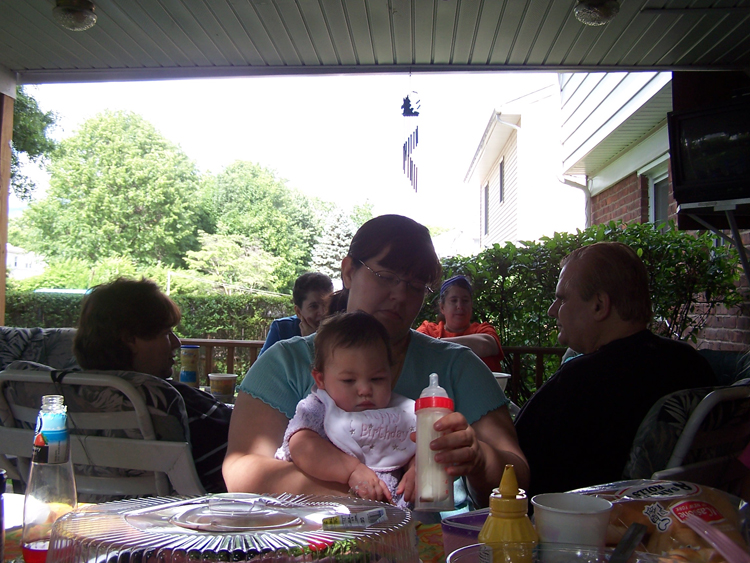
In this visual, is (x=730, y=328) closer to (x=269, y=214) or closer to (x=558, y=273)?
(x=558, y=273)

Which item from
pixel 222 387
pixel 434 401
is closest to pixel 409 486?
pixel 434 401

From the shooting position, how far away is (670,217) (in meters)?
5.47

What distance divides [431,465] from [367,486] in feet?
0.96

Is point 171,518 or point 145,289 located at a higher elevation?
point 145,289

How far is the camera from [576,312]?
213 cm

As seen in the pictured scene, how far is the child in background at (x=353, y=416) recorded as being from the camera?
1320 mm

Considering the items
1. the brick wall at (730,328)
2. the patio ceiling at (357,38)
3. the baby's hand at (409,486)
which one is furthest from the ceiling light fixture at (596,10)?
the baby's hand at (409,486)

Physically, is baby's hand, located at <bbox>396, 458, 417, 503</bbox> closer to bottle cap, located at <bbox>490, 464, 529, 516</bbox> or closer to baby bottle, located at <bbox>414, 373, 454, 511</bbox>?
baby bottle, located at <bbox>414, 373, 454, 511</bbox>

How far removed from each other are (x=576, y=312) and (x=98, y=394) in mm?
1592

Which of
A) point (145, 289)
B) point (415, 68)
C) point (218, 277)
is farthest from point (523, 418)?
point (218, 277)

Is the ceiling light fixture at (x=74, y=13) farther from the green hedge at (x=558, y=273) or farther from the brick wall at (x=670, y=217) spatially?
the brick wall at (x=670, y=217)

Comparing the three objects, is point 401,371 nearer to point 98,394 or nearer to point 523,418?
point 523,418

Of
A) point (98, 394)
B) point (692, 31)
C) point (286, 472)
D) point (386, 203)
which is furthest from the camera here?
point (386, 203)

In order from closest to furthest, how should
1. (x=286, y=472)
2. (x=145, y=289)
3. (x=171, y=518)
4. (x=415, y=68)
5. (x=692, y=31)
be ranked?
(x=171, y=518), (x=286, y=472), (x=145, y=289), (x=692, y=31), (x=415, y=68)
